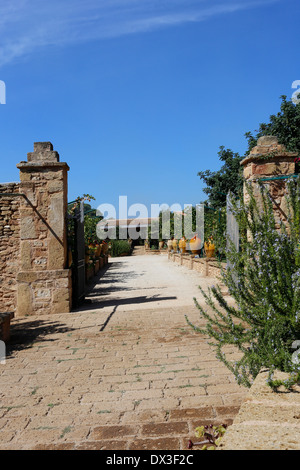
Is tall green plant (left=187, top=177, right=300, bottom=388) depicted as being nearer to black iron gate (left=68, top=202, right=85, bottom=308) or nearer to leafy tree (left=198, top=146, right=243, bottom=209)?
black iron gate (left=68, top=202, right=85, bottom=308)

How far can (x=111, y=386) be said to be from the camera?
3564 mm

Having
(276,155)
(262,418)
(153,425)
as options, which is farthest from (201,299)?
(262,418)

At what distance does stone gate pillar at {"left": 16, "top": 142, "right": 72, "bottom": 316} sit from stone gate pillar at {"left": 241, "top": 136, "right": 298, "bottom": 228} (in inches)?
141

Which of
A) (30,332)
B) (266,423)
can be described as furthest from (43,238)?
(266,423)

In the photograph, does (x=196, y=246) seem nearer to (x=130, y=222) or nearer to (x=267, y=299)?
(x=267, y=299)

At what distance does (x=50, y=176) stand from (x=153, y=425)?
570 centimetres

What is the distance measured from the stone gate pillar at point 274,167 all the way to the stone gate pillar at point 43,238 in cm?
358

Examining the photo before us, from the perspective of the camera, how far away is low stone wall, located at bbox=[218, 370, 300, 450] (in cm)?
179

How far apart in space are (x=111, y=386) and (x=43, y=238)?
449 cm

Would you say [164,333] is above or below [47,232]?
below

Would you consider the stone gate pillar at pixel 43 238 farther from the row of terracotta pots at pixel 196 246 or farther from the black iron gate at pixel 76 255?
the row of terracotta pots at pixel 196 246

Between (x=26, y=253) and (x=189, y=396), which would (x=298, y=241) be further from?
(x=26, y=253)

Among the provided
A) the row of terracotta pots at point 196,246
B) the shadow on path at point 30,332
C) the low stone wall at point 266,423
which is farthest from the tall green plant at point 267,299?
the row of terracotta pots at point 196,246

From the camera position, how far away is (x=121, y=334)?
17.9 feet
